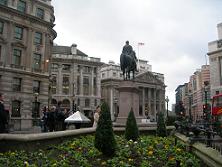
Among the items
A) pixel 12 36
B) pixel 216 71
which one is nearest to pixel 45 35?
pixel 12 36

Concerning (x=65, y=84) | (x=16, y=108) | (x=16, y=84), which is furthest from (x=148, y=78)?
(x=16, y=108)

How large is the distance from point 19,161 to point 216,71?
58860 mm

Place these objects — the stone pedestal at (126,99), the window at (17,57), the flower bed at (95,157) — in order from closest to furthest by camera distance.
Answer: the flower bed at (95,157), the stone pedestal at (126,99), the window at (17,57)

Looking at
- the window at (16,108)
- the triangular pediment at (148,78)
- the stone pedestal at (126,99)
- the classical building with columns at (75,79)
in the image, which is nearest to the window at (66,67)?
the classical building with columns at (75,79)

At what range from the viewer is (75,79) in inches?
3472

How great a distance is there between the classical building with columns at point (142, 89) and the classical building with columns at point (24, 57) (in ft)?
215

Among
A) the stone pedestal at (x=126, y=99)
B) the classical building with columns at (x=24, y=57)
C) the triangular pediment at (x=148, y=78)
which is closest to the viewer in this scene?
the stone pedestal at (x=126, y=99)

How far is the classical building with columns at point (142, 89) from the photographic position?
115312 mm

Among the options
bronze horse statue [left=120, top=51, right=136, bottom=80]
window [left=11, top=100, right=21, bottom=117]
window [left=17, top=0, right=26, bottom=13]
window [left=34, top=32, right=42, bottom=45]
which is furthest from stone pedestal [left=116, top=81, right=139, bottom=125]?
window [left=17, top=0, right=26, bottom=13]

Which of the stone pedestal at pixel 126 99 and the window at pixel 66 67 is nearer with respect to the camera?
the stone pedestal at pixel 126 99

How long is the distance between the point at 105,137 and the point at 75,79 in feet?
258

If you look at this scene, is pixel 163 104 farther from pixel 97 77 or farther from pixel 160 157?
pixel 160 157

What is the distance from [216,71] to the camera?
6231 cm

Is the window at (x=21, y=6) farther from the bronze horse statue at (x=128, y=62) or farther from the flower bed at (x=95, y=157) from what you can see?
the flower bed at (x=95, y=157)
